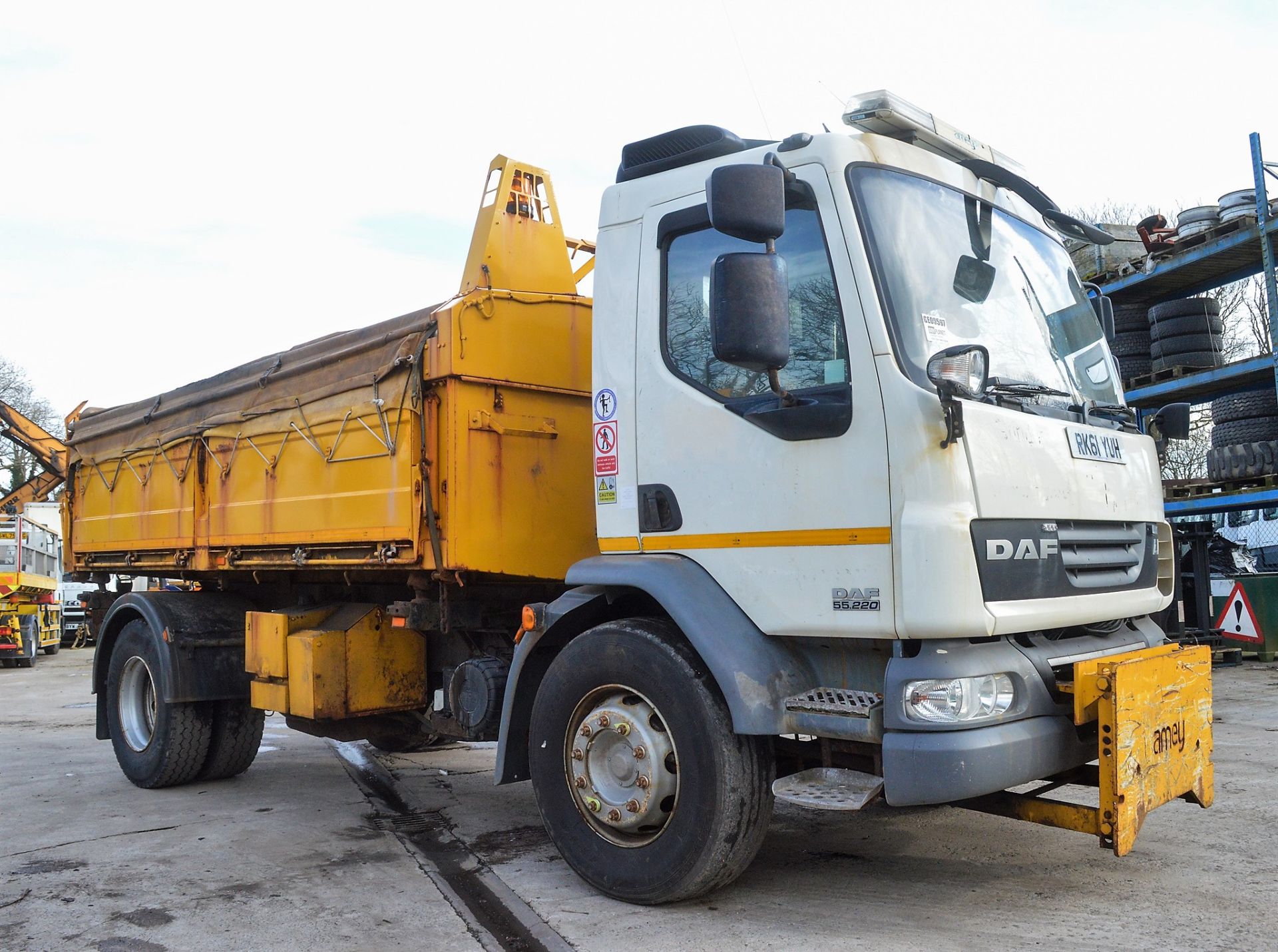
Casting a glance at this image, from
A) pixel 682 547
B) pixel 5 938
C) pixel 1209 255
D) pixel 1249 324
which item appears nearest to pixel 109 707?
pixel 5 938

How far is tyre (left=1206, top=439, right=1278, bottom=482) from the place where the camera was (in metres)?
12.2

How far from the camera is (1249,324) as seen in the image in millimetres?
26391

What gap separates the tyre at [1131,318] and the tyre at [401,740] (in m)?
11.4

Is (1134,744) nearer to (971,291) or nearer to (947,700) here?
(947,700)

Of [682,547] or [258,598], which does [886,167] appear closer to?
[682,547]

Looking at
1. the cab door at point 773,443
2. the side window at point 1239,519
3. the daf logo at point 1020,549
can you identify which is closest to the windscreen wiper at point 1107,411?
the daf logo at point 1020,549

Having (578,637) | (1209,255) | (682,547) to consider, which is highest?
(1209,255)

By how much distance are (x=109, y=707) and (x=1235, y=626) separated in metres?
11.3

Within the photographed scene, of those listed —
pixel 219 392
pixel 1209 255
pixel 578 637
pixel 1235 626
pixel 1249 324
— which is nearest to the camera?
pixel 578 637

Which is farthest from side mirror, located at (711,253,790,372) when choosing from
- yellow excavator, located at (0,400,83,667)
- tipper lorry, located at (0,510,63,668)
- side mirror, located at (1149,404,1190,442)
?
tipper lorry, located at (0,510,63,668)

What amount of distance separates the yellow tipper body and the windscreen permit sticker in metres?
2.12

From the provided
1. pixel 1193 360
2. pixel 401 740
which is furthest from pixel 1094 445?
pixel 1193 360

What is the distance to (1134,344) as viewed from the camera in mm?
14305

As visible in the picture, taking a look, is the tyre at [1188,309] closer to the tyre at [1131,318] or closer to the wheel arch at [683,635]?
the tyre at [1131,318]
